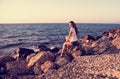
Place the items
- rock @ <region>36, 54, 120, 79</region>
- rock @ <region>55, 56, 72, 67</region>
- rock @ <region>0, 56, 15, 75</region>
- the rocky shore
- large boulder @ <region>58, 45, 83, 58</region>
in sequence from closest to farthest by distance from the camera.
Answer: rock @ <region>36, 54, 120, 79</region> < the rocky shore < rock @ <region>55, 56, 72, 67</region> < rock @ <region>0, 56, 15, 75</region> < large boulder @ <region>58, 45, 83, 58</region>

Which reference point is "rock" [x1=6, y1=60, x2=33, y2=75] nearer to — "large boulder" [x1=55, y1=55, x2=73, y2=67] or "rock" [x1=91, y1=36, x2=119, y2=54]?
"large boulder" [x1=55, y1=55, x2=73, y2=67]

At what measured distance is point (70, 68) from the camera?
13.2 meters

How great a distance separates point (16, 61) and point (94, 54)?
490 cm

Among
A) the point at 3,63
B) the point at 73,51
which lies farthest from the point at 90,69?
the point at 3,63

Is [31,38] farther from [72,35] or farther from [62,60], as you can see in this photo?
[62,60]

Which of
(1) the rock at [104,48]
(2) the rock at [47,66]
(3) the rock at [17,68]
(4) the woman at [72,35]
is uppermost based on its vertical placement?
(4) the woman at [72,35]

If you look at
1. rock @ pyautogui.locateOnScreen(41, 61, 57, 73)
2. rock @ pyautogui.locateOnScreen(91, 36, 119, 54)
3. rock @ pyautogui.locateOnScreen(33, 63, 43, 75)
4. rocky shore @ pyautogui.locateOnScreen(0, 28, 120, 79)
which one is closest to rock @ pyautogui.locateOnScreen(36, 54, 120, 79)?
rocky shore @ pyautogui.locateOnScreen(0, 28, 120, 79)

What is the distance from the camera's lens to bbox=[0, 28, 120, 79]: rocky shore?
12.3 metres

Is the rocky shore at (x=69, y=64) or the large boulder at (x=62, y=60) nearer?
the rocky shore at (x=69, y=64)

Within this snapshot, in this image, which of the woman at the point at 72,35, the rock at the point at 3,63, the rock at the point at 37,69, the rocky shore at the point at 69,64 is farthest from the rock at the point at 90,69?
the rock at the point at 3,63

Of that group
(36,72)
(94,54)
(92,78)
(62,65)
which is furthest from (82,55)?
(92,78)

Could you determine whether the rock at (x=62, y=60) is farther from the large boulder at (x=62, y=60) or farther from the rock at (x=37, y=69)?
the rock at (x=37, y=69)

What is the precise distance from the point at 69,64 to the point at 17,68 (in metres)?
3.23

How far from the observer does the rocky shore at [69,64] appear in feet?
40.3
